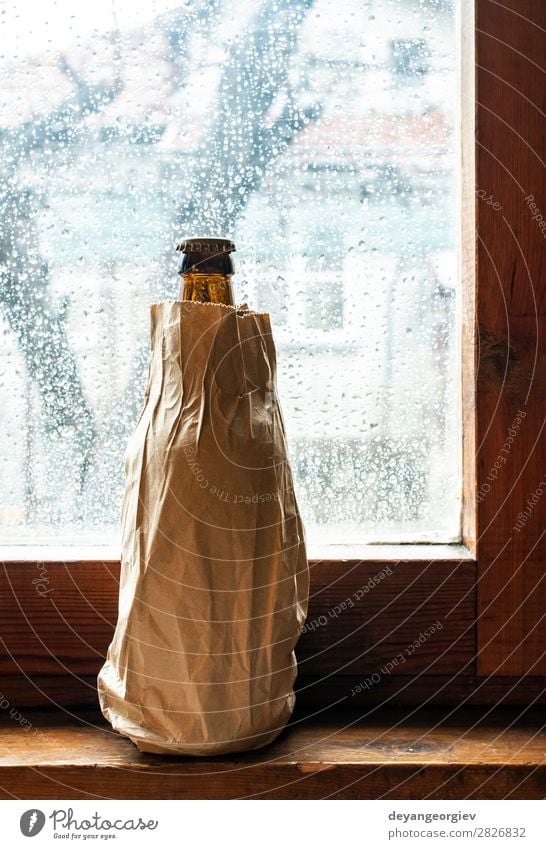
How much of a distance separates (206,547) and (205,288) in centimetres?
16

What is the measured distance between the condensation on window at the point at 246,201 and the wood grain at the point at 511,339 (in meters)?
0.04

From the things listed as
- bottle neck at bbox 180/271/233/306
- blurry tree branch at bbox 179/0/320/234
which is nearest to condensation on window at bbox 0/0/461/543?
blurry tree branch at bbox 179/0/320/234

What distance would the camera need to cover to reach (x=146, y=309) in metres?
0.59

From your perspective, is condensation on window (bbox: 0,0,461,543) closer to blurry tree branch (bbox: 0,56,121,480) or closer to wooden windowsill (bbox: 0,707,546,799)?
blurry tree branch (bbox: 0,56,121,480)

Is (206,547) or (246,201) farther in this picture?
Result: (246,201)

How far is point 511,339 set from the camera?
0.56m

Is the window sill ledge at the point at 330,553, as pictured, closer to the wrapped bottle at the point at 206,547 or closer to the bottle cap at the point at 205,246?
the wrapped bottle at the point at 206,547

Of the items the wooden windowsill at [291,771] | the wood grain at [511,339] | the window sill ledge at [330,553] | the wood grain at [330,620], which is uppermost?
the wood grain at [511,339]

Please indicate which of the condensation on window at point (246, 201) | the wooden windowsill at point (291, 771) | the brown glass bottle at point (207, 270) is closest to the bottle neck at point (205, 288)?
the brown glass bottle at point (207, 270)

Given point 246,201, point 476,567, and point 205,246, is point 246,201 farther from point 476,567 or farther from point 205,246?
point 476,567

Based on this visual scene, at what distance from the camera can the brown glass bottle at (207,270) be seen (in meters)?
0.46

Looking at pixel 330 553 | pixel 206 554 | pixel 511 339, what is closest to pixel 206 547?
pixel 206 554

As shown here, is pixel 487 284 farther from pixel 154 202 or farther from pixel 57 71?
pixel 57 71

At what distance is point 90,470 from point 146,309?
0.13 m
